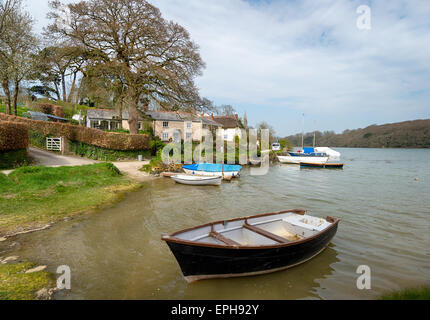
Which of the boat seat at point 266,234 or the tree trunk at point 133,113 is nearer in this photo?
the boat seat at point 266,234

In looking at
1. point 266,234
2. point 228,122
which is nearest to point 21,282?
point 266,234

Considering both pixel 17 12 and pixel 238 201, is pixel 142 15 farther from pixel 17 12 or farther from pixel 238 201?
pixel 238 201

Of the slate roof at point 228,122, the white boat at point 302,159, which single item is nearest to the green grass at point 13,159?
the white boat at point 302,159

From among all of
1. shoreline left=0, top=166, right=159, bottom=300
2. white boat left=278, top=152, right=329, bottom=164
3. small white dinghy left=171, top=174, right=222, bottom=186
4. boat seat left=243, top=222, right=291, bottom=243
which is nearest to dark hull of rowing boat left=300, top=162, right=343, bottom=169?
white boat left=278, top=152, right=329, bottom=164

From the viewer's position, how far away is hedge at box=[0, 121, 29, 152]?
16.1 m

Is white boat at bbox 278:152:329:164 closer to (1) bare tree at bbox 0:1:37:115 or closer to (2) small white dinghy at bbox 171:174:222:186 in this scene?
(2) small white dinghy at bbox 171:174:222:186

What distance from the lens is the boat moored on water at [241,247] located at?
18.8ft

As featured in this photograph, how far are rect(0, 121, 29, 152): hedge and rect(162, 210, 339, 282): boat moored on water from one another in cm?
1746

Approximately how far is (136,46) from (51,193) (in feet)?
71.3

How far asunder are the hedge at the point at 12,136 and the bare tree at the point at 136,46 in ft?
38.2

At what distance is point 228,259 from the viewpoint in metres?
5.93

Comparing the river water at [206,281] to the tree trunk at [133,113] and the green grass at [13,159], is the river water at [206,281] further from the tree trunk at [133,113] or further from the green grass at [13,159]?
the tree trunk at [133,113]

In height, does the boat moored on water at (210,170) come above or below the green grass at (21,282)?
above

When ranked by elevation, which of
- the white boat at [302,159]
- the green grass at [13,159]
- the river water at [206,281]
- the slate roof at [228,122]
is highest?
the slate roof at [228,122]
